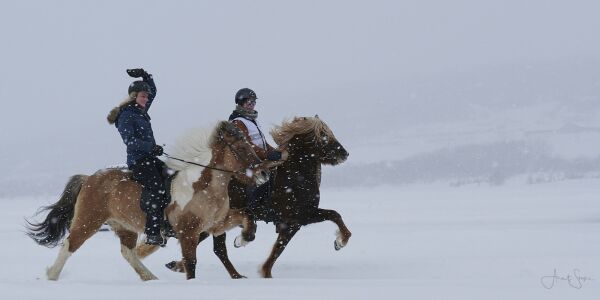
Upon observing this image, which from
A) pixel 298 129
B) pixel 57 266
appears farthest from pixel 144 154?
pixel 298 129

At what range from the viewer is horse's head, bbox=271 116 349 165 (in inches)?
306

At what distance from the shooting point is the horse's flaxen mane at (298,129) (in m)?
7.76

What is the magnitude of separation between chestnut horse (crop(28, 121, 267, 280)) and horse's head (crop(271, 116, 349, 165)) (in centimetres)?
110

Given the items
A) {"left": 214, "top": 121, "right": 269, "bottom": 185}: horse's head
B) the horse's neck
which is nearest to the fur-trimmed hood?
{"left": 214, "top": 121, "right": 269, "bottom": 185}: horse's head

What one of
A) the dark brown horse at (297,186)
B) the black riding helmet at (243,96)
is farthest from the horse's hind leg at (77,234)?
the black riding helmet at (243,96)

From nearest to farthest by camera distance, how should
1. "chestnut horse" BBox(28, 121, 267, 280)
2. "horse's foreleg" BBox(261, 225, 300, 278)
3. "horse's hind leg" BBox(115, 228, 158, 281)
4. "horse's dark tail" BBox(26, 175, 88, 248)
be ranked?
"chestnut horse" BBox(28, 121, 267, 280), "horse's dark tail" BBox(26, 175, 88, 248), "horse's hind leg" BBox(115, 228, 158, 281), "horse's foreleg" BBox(261, 225, 300, 278)

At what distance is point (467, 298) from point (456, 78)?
4259 inches

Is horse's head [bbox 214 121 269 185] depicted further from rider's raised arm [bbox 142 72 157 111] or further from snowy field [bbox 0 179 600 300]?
snowy field [bbox 0 179 600 300]

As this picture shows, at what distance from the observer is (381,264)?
8609 mm

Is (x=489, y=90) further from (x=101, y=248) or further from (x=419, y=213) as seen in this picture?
(x=101, y=248)

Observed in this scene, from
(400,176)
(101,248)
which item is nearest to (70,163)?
(400,176)

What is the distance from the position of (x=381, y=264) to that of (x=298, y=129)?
2.33 meters

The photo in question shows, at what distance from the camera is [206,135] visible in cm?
650

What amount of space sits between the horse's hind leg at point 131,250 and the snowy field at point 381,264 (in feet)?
1.28
